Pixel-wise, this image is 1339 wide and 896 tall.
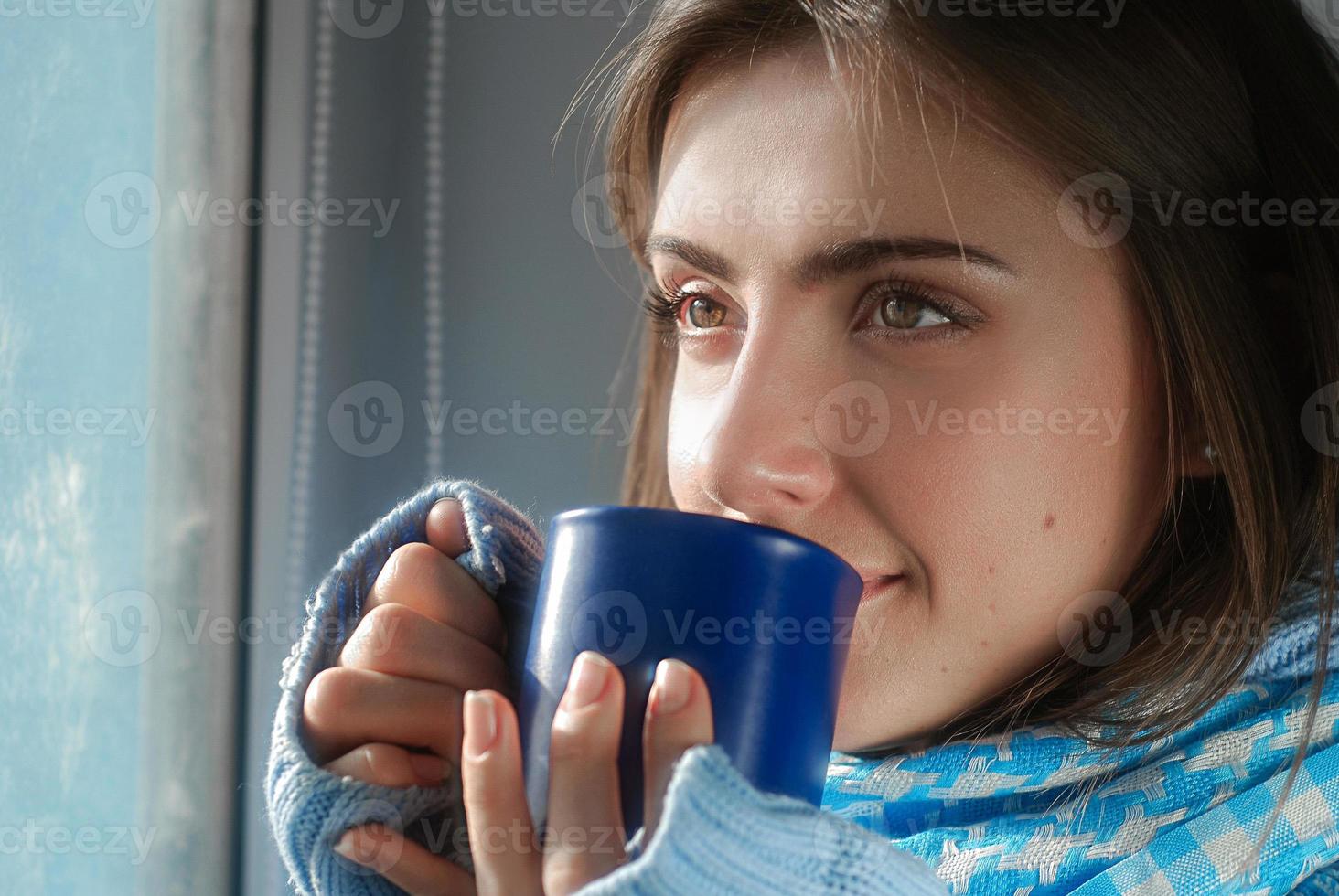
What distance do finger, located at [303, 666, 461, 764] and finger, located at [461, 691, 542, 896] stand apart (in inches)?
4.7

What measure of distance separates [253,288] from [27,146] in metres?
0.27

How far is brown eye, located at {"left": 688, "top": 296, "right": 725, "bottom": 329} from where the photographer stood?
99 centimetres

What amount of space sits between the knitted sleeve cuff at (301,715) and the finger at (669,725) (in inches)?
7.2

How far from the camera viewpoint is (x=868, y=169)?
787 mm

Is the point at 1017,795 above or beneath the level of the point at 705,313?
beneath

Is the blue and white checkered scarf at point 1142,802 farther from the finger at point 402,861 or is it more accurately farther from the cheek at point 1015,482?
the finger at point 402,861

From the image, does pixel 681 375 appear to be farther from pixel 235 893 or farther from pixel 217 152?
pixel 235 893

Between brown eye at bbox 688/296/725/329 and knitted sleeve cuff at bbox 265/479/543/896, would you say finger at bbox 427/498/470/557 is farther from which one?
brown eye at bbox 688/296/725/329

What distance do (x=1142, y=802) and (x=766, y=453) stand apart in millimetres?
363

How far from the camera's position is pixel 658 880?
53 cm

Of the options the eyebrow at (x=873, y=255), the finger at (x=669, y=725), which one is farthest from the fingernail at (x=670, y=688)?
the eyebrow at (x=873, y=255)

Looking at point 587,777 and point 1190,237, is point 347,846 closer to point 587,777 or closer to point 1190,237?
point 587,777

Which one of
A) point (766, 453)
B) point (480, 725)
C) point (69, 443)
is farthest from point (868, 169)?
point (69, 443)

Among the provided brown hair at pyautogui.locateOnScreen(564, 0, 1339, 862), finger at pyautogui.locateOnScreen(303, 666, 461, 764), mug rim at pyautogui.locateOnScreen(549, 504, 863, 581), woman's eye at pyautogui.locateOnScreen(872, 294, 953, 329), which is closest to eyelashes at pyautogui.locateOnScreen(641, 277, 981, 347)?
woman's eye at pyautogui.locateOnScreen(872, 294, 953, 329)
